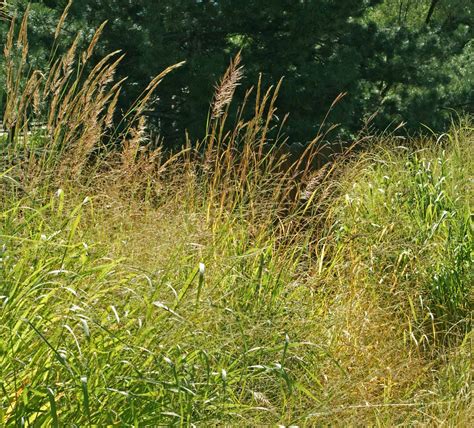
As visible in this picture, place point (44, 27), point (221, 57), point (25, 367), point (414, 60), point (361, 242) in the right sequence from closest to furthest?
1. point (25, 367)
2. point (361, 242)
3. point (44, 27)
4. point (221, 57)
5. point (414, 60)

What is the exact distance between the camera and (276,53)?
10258 mm

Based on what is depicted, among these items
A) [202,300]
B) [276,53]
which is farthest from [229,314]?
[276,53]

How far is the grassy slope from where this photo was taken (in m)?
3.02

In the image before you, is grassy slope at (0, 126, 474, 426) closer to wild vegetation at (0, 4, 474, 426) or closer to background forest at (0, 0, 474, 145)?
wild vegetation at (0, 4, 474, 426)

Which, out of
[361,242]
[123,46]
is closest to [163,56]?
[123,46]

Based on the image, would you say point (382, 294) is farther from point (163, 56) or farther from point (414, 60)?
point (414, 60)

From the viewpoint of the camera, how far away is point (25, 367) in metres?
2.91

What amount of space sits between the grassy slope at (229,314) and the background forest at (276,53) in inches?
157

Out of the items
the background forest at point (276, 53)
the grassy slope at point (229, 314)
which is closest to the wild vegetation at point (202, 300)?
the grassy slope at point (229, 314)

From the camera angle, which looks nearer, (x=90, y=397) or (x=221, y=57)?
(x=90, y=397)

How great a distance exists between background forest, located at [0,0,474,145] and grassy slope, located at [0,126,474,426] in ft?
13.1

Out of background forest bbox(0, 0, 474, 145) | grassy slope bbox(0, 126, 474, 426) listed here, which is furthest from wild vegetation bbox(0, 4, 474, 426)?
background forest bbox(0, 0, 474, 145)

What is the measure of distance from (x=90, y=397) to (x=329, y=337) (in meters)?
1.51

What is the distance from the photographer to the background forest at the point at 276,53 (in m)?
9.18
